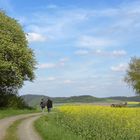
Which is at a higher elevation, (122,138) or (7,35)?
(7,35)

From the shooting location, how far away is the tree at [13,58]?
67.6 meters

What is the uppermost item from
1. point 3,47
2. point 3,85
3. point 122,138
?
point 3,47

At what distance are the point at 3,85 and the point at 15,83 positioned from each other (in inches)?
78.8

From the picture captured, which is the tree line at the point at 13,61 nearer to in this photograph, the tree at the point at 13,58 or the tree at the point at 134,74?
the tree at the point at 13,58

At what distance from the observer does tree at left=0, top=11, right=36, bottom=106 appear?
67562 millimetres

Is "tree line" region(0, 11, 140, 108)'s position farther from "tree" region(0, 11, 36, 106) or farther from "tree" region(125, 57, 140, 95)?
"tree" region(125, 57, 140, 95)

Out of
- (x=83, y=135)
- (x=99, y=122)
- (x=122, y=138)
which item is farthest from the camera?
(x=99, y=122)

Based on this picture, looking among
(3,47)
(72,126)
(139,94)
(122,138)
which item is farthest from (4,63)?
(139,94)

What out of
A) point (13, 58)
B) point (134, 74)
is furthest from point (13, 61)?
point (134, 74)

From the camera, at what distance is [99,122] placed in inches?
1281

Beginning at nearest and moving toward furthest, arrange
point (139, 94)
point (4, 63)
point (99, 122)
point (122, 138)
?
point (122, 138) < point (99, 122) < point (4, 63) < point (139, 94)

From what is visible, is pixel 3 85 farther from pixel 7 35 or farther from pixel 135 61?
pixel 135 61

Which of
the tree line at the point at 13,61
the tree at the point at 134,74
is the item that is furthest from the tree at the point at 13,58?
the tree at the point at 134,74

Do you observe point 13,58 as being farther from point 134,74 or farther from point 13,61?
point 134,74
